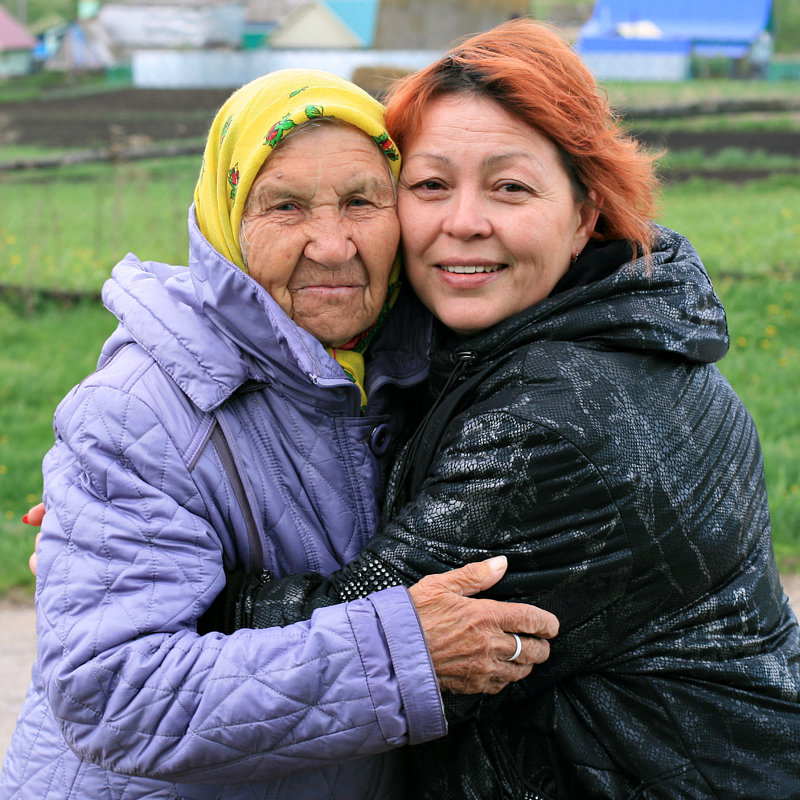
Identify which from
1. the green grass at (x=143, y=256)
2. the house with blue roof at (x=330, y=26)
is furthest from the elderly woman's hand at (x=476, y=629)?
the house with blue roof at (x=330, y=26)

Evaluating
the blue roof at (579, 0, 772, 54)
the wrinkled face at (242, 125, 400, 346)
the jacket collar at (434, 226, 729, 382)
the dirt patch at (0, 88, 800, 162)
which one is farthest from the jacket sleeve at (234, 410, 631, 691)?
the blue roof at (579, 0, 772, 54)

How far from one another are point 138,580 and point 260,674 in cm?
27

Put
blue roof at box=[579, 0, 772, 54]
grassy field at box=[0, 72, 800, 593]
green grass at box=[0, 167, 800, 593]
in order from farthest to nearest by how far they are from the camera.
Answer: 1. blue roof at box=[579, 0, 772, 54]
2. grassy field at box=[0, 72, 800, 593]
3. green grass at box=[0, 167, 800, 593]

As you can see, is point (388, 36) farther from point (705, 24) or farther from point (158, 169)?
point (705, 24)

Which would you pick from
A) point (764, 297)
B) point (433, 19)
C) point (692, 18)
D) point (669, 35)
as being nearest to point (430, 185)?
point (764, 297)

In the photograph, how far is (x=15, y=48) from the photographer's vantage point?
19.2 m

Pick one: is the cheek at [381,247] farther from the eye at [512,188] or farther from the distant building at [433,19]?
the distant building at [433,19]

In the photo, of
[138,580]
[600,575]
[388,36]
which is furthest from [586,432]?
[388,36]

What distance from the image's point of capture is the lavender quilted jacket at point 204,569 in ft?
5.65

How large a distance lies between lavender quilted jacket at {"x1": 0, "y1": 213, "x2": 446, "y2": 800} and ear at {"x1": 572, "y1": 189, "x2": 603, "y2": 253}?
0.57 metres

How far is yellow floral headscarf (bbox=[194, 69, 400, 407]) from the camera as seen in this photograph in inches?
80.5

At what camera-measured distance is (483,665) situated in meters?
1.80

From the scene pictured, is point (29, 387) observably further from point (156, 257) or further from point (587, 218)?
point (587, 218)

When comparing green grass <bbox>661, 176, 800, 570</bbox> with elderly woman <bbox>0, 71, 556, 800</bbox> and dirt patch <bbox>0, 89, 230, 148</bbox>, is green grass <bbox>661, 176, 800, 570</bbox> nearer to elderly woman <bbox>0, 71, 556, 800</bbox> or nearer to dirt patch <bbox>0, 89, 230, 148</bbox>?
elderly woman <bbox>0, 71, 556, 800</bbox>
